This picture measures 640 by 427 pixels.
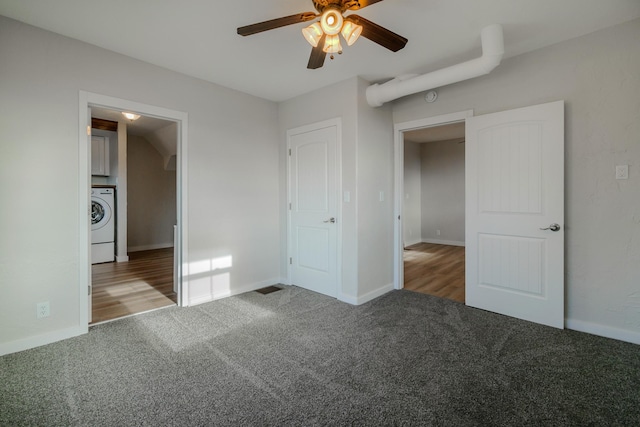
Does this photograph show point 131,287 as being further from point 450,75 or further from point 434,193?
point 434,193

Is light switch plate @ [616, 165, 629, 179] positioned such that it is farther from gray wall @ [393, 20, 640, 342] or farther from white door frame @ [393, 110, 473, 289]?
white door frame @ [393, 110, 473, 289]

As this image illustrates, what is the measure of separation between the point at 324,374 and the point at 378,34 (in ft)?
7.21

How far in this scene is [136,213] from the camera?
6.40 m

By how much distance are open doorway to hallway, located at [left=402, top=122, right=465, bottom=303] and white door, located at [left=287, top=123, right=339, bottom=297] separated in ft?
9.10

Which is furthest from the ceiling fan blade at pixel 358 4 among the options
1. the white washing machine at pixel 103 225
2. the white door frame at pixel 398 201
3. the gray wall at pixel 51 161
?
the white washing machine at pixel 103 225

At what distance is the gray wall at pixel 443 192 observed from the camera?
6980 mm

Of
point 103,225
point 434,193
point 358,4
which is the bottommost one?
point 103,225

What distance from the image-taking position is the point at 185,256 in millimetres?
3166

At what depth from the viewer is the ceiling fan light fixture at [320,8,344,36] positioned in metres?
1.73

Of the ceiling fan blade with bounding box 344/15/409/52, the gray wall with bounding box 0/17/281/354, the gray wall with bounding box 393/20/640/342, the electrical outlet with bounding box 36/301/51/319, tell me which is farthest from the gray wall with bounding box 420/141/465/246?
the electrical outlet with bounding box 36/301/51/319

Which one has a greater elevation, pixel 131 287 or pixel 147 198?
pixel 147 198

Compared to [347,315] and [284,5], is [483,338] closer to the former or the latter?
[347,315]

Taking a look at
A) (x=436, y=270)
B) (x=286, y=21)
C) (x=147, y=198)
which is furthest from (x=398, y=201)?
(x=147, y=198)

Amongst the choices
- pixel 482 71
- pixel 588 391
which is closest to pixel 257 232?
pixel 482 71
